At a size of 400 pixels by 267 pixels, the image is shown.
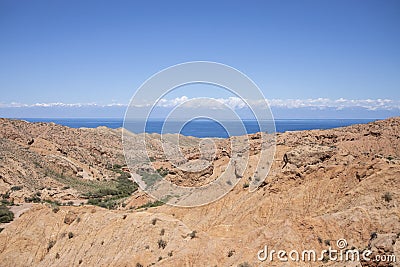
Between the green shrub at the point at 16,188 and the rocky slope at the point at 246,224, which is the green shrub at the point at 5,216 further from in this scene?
the green shrub at the point at 16,188

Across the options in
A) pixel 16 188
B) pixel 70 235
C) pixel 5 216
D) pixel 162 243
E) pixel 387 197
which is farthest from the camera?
pixel 16 188

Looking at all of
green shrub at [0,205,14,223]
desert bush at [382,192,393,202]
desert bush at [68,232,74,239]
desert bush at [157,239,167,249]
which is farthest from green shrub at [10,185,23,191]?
desert bush at [382,192,393,202]

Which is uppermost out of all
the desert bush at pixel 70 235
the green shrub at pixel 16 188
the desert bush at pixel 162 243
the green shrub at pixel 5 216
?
the desert bush at pixel 162 243

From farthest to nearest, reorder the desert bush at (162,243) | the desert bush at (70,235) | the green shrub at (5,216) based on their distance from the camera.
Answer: the green shrub at (5,216)
the desert bush at (70,235)
the desert bush at (162,243)

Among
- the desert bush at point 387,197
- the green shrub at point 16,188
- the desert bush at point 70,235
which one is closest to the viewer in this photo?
the desert bush at point 387,197

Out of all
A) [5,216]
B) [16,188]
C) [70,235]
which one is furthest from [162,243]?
[16,188]

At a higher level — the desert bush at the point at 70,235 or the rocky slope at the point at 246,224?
the rocky slope at the point at 246,224

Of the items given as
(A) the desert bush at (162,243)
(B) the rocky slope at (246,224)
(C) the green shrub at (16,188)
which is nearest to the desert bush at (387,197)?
(B) the rocky slope at (246,224)

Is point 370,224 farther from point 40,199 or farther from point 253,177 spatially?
point 40,199

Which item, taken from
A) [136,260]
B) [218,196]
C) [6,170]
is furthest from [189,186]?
[6,170]

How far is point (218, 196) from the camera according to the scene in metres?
24.1

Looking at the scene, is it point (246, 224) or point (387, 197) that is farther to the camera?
point (246, 224)

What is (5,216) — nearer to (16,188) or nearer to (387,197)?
(16,188)

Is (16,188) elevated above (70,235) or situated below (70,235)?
below
